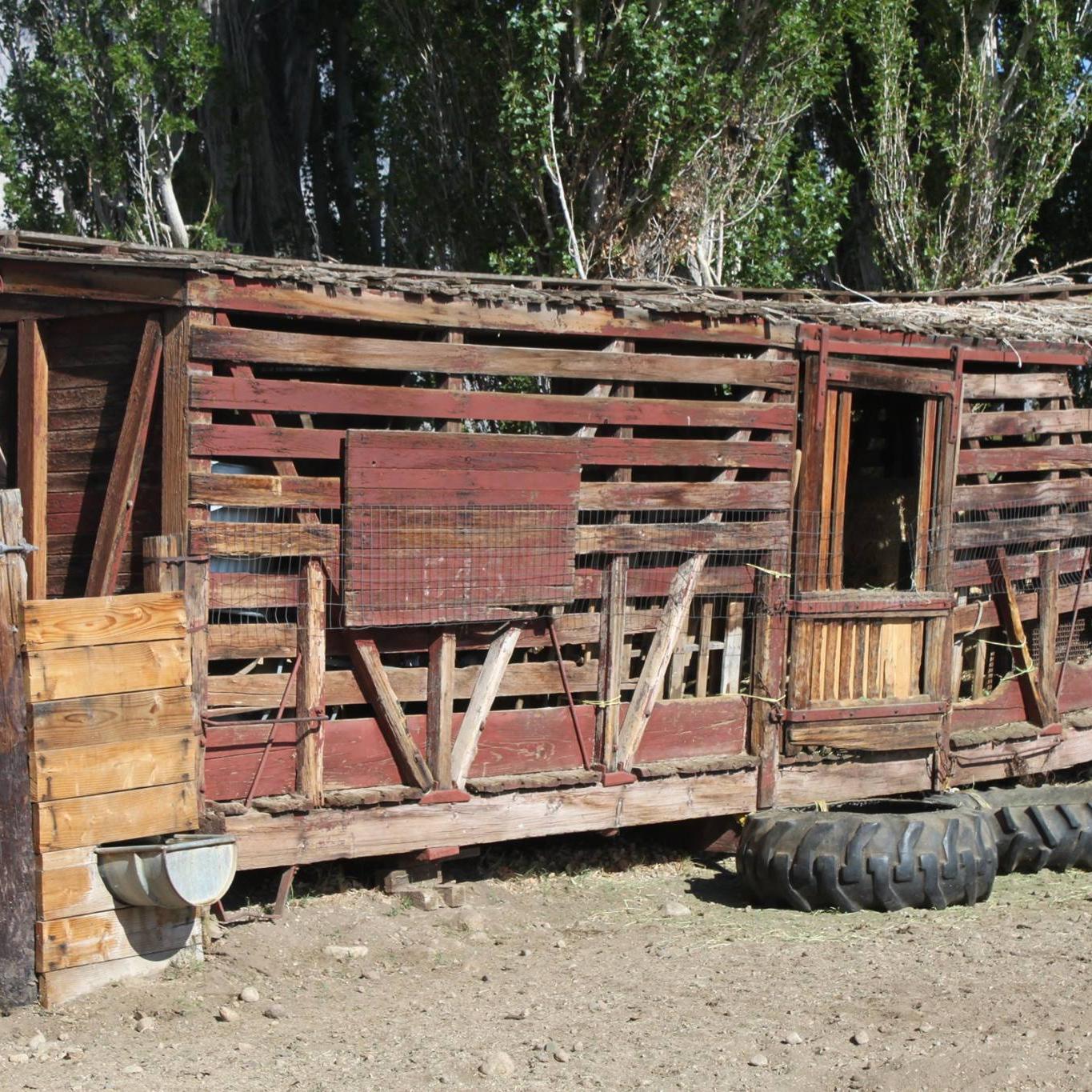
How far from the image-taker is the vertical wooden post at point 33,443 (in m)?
7.32

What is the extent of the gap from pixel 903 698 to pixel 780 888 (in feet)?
6.40

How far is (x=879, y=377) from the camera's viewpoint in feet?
29.7

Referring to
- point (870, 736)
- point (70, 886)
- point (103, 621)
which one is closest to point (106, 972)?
point (70, 886)

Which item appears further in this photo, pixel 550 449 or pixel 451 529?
pixel 550 449

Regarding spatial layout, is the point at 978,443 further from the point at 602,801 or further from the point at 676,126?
the point at 676,126

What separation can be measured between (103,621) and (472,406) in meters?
2.35

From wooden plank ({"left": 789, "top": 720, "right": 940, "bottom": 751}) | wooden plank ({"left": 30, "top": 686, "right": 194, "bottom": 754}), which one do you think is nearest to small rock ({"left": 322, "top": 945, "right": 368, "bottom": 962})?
wooden plank ({"left": 30, "top": 686, "right": 194, "bottom": 754})

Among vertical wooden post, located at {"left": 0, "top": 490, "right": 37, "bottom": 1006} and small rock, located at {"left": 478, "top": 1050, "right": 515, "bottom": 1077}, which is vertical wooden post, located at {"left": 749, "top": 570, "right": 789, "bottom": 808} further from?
vertical wooden post, located at {"left": 0, "top": 490, "right": 37, "bottom": 1006}

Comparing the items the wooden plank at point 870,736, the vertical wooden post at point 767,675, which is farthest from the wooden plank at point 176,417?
the wooden plank at point 870,736

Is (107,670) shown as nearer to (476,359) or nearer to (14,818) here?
(14,818)

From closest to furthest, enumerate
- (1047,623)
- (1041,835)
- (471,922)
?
(471,922)
(1041,835)
(1047,623)

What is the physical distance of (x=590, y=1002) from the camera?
652 centimetres

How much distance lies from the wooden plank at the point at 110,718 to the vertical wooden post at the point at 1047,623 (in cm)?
611

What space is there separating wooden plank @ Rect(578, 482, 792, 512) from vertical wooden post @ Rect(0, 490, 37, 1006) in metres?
3.25
